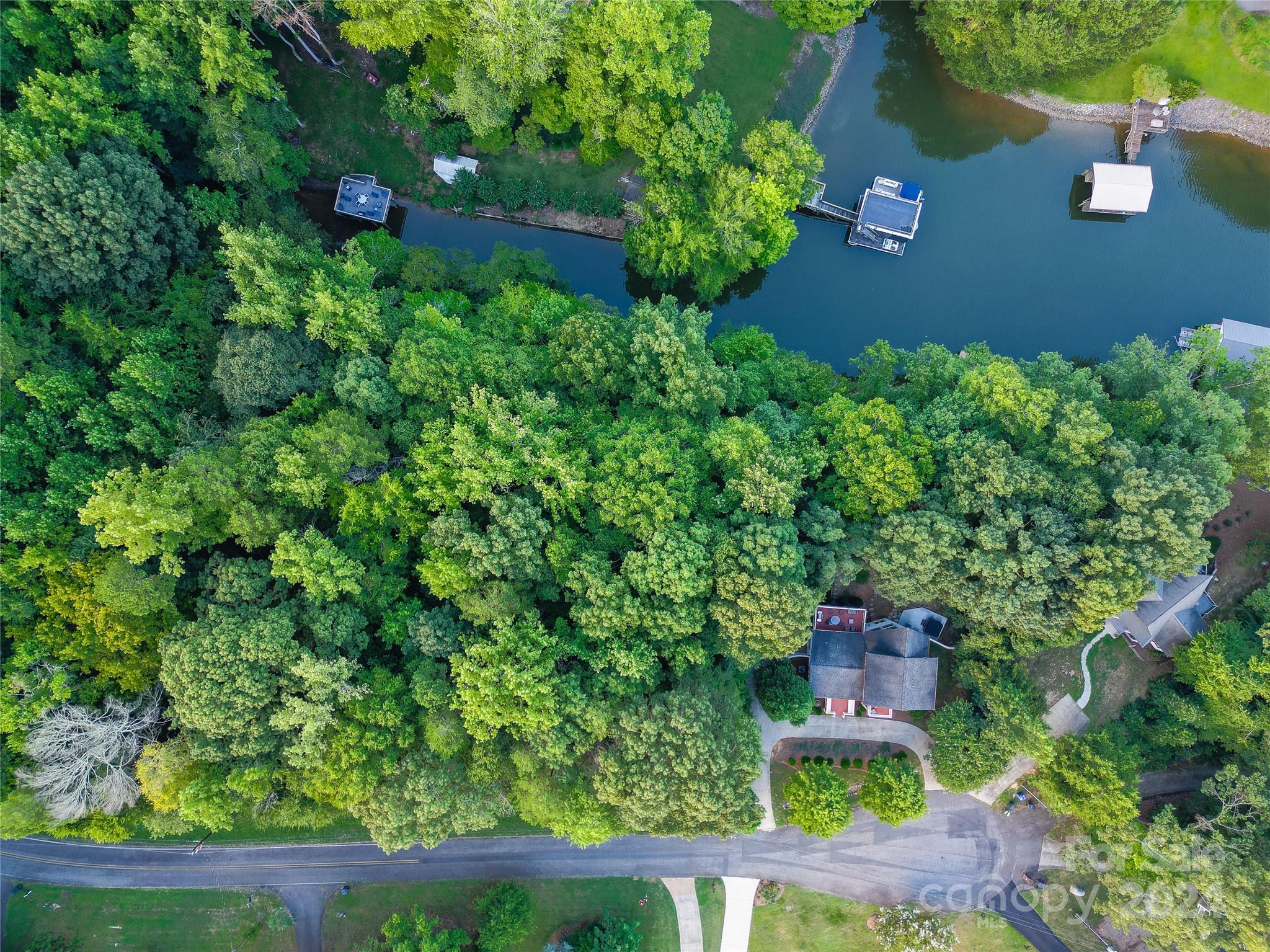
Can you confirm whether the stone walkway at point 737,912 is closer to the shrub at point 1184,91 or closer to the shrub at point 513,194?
the shrub at point 513,194

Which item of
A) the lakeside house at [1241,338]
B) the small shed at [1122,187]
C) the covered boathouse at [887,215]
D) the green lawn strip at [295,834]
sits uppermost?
the small shed at [1122,187]

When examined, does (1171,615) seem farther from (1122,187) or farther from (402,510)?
(402,510)

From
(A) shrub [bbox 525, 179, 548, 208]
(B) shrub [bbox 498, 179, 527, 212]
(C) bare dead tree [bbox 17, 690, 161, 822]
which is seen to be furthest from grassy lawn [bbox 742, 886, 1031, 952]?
(B) shrub [bbox 498, 179, 527, 212]

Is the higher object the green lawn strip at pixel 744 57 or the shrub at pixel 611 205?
the green lawn strip at pixel 744 57

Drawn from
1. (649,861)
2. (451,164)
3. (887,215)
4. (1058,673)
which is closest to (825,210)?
(887,215)

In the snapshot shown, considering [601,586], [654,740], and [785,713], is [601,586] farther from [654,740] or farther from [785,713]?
[785,713]

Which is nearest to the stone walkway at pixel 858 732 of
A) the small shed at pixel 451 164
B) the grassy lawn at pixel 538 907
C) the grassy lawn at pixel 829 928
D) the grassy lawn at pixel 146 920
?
the grassy lawn at pixel 829 928

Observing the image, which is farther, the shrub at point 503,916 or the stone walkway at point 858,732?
the stone walkway at point 858,732

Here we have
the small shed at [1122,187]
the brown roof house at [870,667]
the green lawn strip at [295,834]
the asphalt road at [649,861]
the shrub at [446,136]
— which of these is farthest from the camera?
the small shed at [1122,187]
